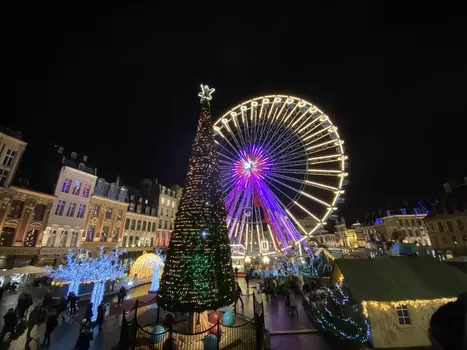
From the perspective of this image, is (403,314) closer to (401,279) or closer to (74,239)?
(401,279)

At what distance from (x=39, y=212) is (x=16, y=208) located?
220 centimetres

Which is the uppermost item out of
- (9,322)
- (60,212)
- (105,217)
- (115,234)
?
(105,217)

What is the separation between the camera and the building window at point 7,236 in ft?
72.4

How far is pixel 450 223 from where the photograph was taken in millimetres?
38062

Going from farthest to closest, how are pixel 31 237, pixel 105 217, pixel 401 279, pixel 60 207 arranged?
1. pixel 105 217
2. pixel 60 207
3. pixel 31 237
4. pixel 401 279

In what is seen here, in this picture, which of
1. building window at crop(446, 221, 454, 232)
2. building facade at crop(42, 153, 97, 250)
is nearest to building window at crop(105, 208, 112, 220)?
building facade at crop(42, 153, 97, 250)

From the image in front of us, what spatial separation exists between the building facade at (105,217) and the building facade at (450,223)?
53856 millimetres

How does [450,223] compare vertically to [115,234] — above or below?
above

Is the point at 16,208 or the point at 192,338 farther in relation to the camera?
the point at 16,208

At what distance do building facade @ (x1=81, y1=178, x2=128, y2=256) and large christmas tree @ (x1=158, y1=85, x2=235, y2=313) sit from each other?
2693 cm

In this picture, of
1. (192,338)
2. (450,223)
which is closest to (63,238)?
(192,338)

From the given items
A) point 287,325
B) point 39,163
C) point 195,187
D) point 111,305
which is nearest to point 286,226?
point 287,325

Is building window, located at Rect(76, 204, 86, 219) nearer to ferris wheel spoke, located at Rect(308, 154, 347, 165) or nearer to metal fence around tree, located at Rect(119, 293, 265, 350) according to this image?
metal fence around tree, located at Rect(119, 293, 265, 350)

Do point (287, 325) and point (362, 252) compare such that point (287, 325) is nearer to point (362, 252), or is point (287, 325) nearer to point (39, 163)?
point (362, 252)
